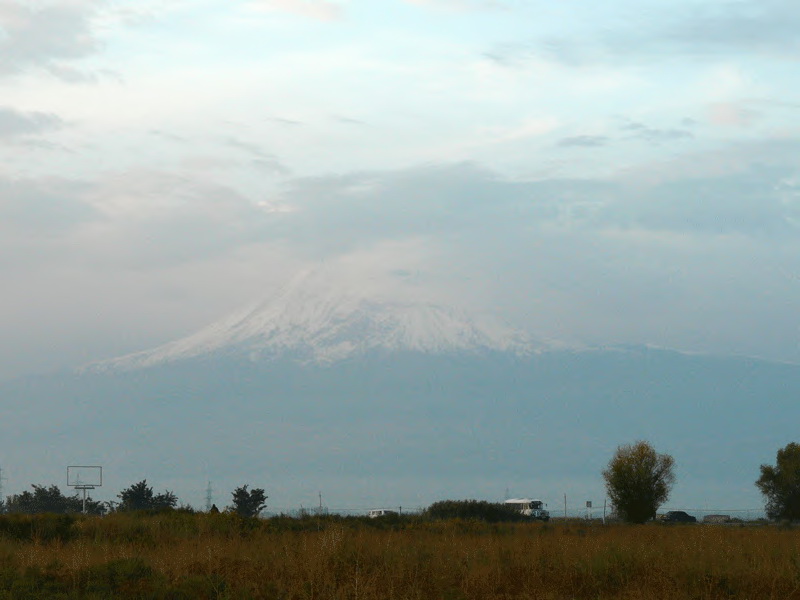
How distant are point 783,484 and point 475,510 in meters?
34.2

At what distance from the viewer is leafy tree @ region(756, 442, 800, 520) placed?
328 feet

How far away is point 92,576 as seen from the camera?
24375 mm

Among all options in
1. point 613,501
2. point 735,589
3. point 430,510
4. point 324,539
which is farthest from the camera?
point 613,501

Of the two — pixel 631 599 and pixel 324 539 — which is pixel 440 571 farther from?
pixel 631 599

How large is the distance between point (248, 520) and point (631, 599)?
24.1 meters

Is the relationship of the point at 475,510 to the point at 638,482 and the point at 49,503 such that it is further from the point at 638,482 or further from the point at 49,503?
the point at 49,503

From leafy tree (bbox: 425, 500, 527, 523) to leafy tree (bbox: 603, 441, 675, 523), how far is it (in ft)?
34.1

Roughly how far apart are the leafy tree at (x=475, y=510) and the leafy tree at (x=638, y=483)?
10.4 meters

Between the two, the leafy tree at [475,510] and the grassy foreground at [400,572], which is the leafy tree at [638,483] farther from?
the grassy foreground at [400,572]

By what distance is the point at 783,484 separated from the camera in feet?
331

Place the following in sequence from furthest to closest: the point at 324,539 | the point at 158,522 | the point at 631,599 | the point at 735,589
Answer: the point at 158,522, the point at 324,539, the point at 735,589, the point at 631,599

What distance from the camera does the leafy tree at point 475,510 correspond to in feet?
257

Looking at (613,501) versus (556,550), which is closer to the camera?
(556,550)

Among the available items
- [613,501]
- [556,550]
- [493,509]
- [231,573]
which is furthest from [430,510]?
[231,573]
